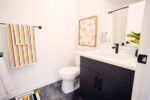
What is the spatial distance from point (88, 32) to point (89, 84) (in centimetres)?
108

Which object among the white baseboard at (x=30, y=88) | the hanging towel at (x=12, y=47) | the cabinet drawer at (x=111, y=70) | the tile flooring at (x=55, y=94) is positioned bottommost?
the tile flooring at (x=55, y=94)

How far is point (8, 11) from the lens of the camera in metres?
1.41

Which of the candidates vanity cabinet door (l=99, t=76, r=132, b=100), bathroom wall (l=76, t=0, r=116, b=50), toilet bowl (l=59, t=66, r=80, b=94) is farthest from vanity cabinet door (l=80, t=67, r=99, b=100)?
bathroom wall (l=76, t=0, r=116, b=50)

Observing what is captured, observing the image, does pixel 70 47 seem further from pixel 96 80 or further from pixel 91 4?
pixel 96 80

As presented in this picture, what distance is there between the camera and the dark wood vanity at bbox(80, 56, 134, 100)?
2.99 feet

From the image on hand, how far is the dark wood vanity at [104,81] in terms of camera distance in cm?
91

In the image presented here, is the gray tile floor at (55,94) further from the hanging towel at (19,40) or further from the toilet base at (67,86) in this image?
the hanging towel at (19,40)

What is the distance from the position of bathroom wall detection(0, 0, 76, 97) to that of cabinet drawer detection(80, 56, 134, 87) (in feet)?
3.05

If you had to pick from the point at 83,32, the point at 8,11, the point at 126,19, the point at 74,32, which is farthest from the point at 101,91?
the point at 8,11

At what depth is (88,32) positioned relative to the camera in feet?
6.30

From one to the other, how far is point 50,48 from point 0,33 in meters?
0.86

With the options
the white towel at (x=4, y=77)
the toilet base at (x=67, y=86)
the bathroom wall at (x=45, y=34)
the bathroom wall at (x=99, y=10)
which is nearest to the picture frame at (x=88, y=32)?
the bathroom wall at (x=99, y=10)

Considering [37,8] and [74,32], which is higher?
[37,8]

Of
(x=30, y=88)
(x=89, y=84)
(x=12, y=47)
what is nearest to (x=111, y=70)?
(x=89, y=84)
